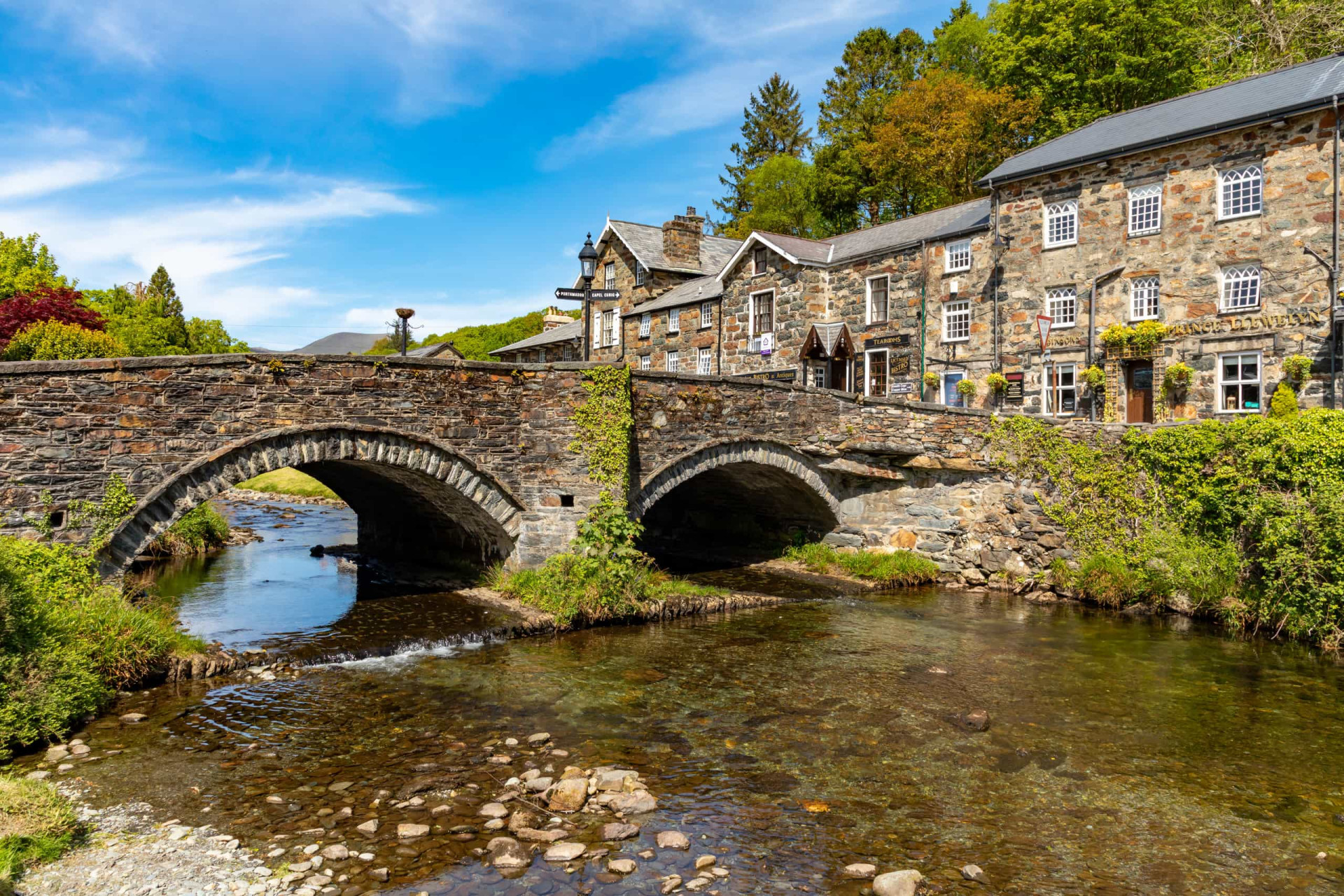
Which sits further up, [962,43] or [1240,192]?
[962,43]

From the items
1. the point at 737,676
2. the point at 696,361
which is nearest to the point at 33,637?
the point at 737,676

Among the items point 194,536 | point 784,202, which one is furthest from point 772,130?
point 194,536

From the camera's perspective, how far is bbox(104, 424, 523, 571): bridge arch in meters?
12.9

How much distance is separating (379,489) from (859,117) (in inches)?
1420

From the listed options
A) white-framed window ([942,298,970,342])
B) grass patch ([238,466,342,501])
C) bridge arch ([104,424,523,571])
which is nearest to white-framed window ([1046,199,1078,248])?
white-framed window ([942,298,970,342])

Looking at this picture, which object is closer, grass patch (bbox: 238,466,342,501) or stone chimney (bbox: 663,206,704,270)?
grass patch (bbox: 238,466,342,501)

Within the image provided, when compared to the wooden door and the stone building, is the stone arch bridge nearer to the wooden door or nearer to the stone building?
the stone building

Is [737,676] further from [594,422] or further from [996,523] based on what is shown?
[996,523]

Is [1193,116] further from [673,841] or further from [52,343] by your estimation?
[52,343]

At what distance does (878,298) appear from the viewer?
31.7 meters

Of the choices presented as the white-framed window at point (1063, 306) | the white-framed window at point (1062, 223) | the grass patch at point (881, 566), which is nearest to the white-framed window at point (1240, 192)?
the white-framed window at point (1062, 223)

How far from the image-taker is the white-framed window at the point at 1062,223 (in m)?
25.9

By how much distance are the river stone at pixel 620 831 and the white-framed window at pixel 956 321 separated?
24.0 metres

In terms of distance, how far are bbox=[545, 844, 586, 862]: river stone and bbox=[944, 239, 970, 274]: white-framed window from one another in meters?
25.2
